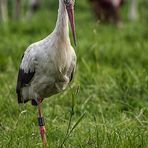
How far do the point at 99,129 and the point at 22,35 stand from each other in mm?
5450

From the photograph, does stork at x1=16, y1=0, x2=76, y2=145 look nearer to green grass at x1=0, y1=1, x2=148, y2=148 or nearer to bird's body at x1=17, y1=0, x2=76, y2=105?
bird's body at x1=17, y1=0, x2=76, y2=105

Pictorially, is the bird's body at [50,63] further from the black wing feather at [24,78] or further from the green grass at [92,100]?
the green grass at [92,100]

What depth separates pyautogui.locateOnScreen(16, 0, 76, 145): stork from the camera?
4.36 meters

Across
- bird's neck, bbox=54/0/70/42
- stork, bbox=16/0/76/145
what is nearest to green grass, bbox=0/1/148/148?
stork, bbox=16/0/76/145

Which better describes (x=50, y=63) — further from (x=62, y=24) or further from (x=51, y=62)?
(x=62, y=24)

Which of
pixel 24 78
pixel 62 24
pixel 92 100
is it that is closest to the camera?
pixel 62 24

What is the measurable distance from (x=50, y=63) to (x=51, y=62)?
0.04ft

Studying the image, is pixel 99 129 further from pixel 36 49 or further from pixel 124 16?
pixel 124 16

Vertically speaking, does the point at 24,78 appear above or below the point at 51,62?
below

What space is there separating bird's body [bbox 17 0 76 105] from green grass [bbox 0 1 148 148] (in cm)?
26

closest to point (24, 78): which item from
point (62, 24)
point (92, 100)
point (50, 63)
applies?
point (50, 63)

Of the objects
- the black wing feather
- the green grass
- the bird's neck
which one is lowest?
the green grass

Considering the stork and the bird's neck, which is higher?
the bird's neck

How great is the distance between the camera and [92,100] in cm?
611
